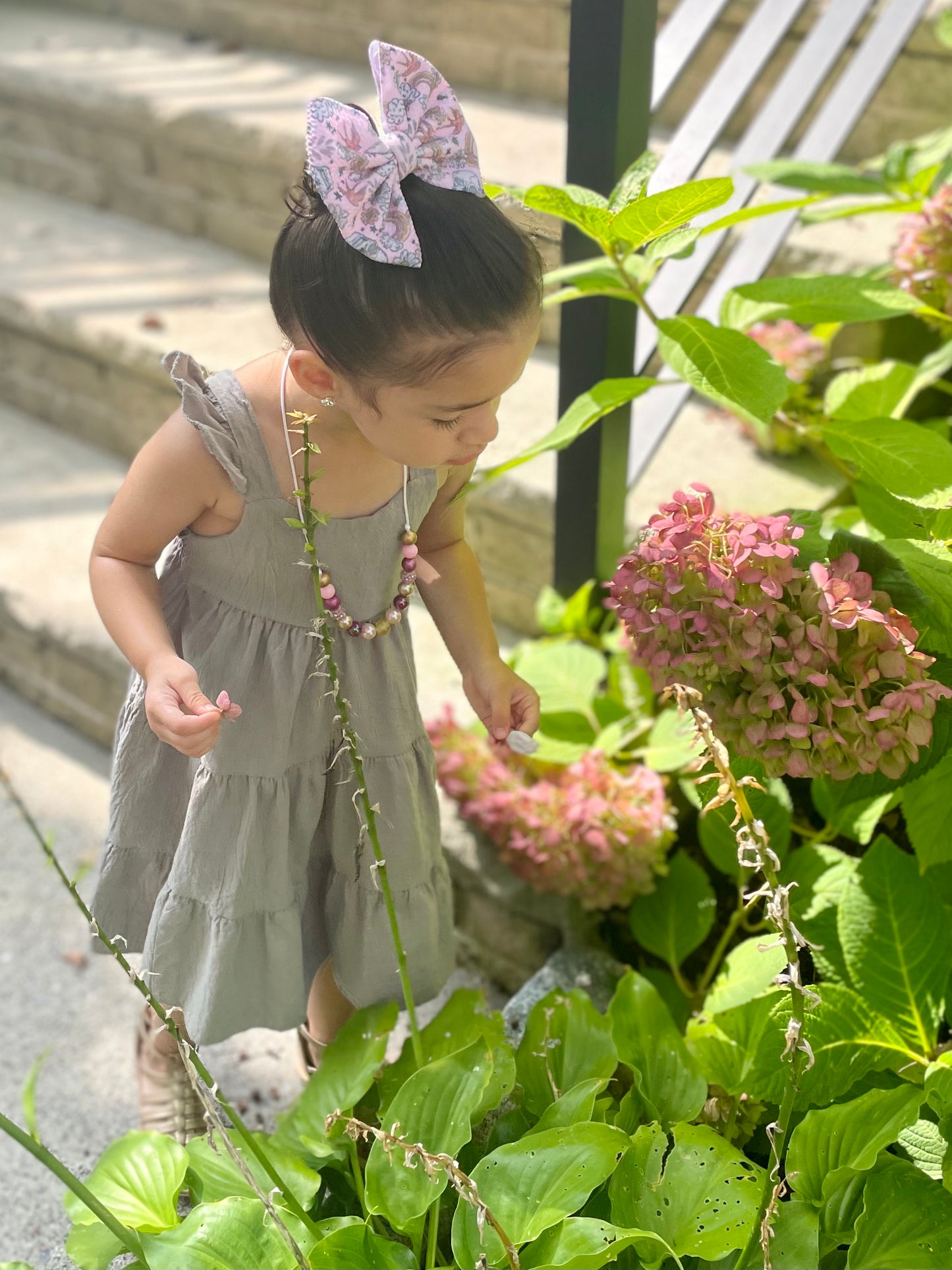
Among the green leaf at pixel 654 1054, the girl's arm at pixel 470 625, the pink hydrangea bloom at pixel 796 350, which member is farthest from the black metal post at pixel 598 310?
the green leaf at pixel 654 1054

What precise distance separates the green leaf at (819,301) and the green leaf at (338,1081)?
0.78m

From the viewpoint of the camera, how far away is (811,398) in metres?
1.90

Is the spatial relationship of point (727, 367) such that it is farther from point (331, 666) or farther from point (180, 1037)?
point (180, 1037)

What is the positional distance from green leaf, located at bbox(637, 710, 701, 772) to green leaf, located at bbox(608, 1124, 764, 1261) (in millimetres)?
416

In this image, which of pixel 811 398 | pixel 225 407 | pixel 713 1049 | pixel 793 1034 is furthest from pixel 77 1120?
pixel 811 398

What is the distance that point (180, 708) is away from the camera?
88 cm

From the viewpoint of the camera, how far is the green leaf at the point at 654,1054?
1091mm

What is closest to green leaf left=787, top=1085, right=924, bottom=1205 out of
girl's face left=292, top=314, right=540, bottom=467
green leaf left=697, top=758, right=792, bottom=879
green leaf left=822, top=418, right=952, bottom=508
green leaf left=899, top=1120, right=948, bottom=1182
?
green leaf left=899, top=1120, right=948, bottom=1182

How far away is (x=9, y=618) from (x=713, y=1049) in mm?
1363

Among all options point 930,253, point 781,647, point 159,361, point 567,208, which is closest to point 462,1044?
point 781,647

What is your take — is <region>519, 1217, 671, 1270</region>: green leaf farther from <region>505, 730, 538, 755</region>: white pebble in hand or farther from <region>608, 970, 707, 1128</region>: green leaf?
<region>505, 730, 538, 755</region>: white pebble in hand

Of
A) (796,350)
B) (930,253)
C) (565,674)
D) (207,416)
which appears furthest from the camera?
(796,350)

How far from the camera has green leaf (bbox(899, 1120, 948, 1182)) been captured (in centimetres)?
99

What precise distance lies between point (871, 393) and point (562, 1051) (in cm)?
77
